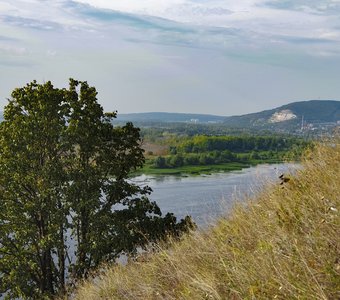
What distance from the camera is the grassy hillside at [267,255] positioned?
14.4 ft

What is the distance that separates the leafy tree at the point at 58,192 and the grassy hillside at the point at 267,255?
32.2ft

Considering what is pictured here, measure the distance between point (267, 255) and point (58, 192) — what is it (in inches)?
570

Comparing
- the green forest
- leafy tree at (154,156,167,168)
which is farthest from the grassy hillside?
leafy tree at (154,156,167,168)

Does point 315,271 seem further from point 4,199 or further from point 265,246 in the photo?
point 4,199

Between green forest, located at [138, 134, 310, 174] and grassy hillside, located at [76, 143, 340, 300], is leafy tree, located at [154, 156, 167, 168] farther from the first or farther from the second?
grassy hillside, located at [76, 143, 340, 300]

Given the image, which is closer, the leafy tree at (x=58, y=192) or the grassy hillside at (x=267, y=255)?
the grassy hillside at (x=267, y=255)

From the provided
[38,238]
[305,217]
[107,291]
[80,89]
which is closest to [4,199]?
[38,238]

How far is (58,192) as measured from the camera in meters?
18.4

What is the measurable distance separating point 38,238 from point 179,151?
112105 mm

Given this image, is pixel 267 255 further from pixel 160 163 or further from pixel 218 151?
pixel 218 151

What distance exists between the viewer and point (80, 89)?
19922mm

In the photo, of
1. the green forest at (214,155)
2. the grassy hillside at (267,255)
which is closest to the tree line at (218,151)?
the green forest at (214,155)

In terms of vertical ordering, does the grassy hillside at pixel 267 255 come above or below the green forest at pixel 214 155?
above

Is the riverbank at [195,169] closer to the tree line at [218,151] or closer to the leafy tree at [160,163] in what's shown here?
the leafy tree at [160,163]
